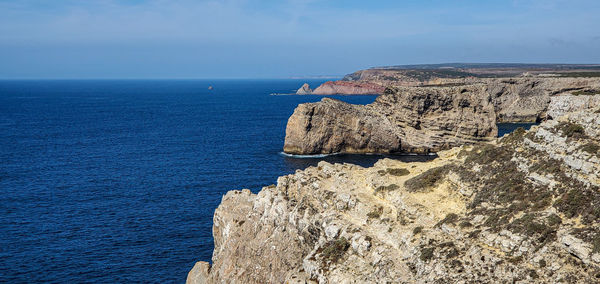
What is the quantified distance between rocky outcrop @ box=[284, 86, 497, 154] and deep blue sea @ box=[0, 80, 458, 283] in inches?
212

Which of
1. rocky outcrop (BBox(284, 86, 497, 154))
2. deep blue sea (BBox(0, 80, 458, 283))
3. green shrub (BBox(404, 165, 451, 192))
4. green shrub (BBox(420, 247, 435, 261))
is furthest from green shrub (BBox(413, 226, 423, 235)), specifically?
rocky outcrop (BBox(284, 86, 497, 154))

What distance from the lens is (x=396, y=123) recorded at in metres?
105

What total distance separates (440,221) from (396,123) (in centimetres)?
7815

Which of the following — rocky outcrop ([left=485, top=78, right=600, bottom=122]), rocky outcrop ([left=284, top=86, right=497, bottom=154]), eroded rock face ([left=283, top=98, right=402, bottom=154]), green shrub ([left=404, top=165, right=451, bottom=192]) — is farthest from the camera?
rocky outcrop ([left=485, top=78, right=600, bottom=122])

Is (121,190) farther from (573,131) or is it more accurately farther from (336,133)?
(573,131)

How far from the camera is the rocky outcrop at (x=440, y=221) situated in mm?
22688

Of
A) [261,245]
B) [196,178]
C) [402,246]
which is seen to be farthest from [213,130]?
[402,246]

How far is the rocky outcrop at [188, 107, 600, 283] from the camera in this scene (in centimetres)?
2269

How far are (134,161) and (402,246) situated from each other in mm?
80404

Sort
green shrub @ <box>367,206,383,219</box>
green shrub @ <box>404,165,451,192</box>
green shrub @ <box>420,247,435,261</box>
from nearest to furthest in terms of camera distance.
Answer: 1. green shrub @ <box>420,247,435,261</box>
2. green shrub @ <box>367,206,383,219</box>
3. green shrub @ <box>404,165,451,192</box>

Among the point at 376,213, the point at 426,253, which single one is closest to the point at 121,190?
the point at 376,213

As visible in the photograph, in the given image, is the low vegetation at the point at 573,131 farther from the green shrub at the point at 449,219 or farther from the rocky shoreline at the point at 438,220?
the green shrub at the point at 449,219

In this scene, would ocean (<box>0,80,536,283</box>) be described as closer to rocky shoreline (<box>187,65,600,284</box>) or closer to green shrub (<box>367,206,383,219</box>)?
rocky shoreline (<box>187,65,600,284</box>)

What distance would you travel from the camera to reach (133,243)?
5534cm
